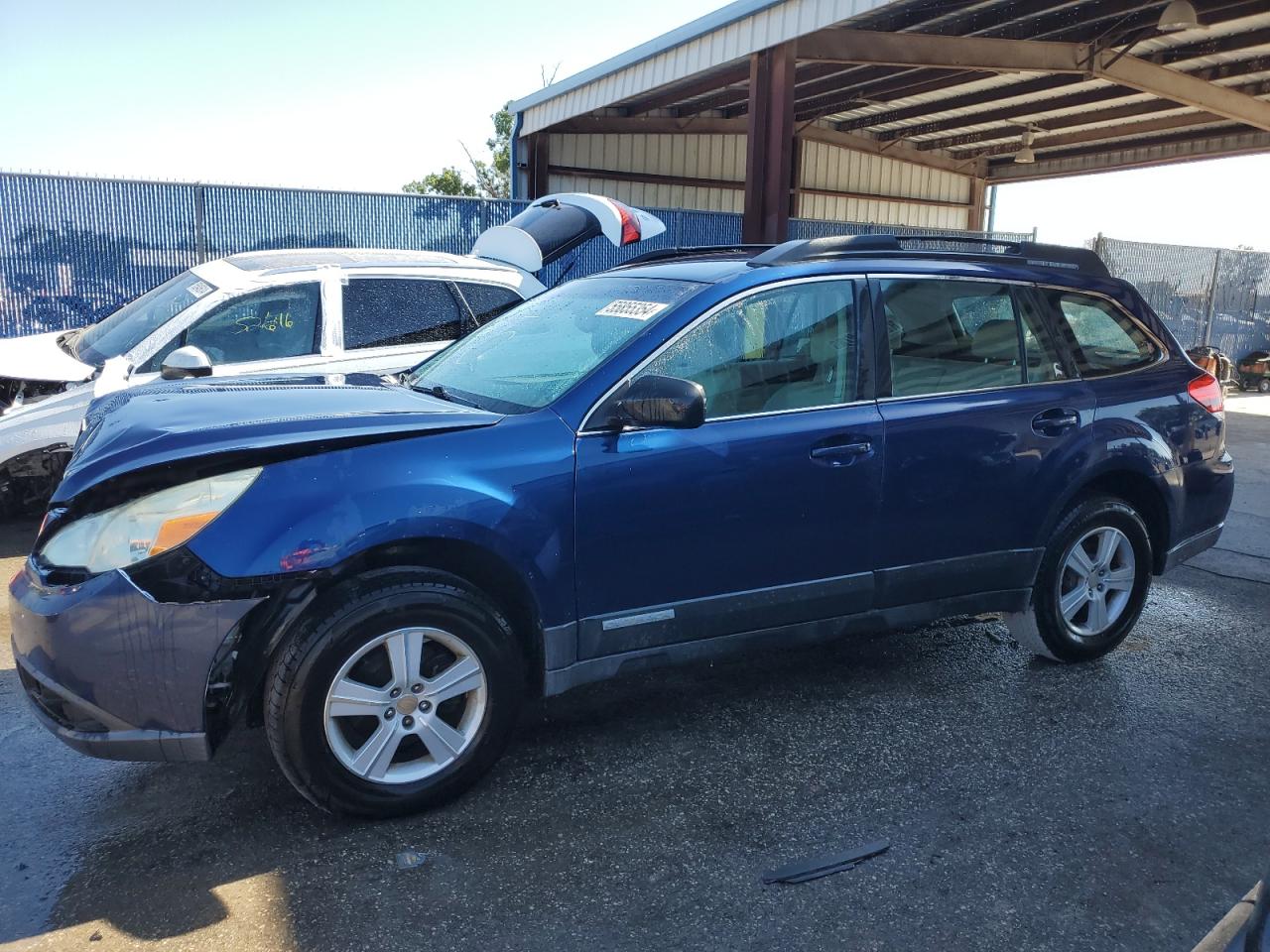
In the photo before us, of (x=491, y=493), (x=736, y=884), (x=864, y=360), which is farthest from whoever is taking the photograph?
(x=864, y=360)

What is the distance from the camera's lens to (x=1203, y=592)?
5.86 m

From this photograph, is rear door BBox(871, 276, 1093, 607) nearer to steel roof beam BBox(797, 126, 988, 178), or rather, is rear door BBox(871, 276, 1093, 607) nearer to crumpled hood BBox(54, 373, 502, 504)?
crumpled hood BBox(54, 373, 502, 504)

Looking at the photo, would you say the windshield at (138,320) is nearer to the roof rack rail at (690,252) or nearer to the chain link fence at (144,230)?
the roof rack rail at (690,252)

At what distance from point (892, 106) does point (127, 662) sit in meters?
20.0

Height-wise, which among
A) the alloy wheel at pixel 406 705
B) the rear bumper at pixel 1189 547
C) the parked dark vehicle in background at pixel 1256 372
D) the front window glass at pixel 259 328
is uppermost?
the front window glass at pixel 259 328

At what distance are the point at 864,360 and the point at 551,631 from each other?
62.8 inches

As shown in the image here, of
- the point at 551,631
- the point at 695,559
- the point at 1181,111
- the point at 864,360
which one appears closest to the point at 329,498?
the point at 551,631

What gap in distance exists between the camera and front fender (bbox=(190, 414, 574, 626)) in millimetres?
2783

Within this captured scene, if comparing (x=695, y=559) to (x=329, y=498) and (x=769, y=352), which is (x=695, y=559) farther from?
(x=329, y=498)

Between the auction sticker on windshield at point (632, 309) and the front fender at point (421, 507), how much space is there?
60 centimetres

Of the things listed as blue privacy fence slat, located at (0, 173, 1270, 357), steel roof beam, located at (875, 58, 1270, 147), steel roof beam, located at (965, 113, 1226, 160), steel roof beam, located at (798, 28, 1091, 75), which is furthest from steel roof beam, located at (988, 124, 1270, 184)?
blue privacy fence slat, located at (0, 173, 1270, 357)

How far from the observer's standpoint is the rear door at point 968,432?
3.83m

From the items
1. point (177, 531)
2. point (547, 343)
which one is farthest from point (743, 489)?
point (177, 531)

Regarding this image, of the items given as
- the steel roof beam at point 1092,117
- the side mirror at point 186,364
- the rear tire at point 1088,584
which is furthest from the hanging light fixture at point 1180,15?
the side mirror at point 186,364
